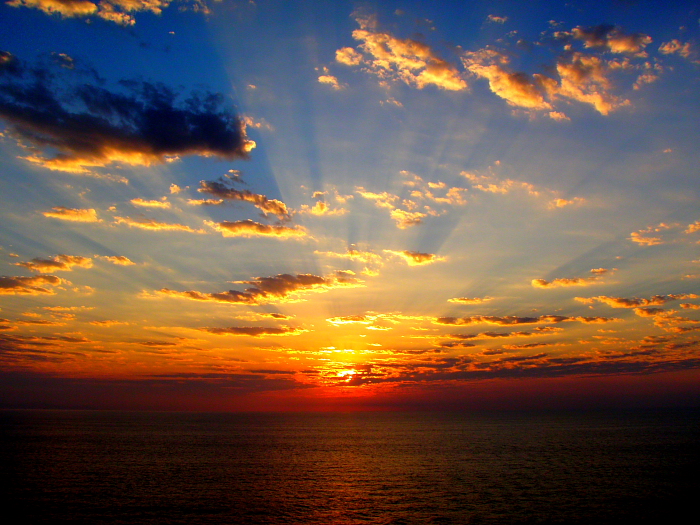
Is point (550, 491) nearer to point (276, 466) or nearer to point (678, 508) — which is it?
point (678, 508)

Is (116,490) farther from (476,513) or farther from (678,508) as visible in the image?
(678,508)

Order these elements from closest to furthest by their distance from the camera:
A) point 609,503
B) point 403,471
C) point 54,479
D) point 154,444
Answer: point 609,503 → point 54,479 → point 403,471 → point 154,444

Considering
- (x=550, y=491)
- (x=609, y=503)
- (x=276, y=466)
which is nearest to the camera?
(x=609, y=503)

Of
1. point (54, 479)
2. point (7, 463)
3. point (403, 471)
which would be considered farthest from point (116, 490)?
point (403, 471)

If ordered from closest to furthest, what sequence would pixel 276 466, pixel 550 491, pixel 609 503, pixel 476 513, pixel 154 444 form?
1. pixel 476 513
2. pixel 609 503
3. pixel 550 491
4. pixel 276 466
5. pixel 154 444

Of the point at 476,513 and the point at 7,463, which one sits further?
the point at 7,463

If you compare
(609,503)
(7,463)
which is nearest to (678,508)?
(609,503)

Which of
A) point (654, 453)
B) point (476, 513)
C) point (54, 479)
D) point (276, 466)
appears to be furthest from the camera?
point (654, 453)

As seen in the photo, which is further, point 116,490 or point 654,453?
point 654,453
